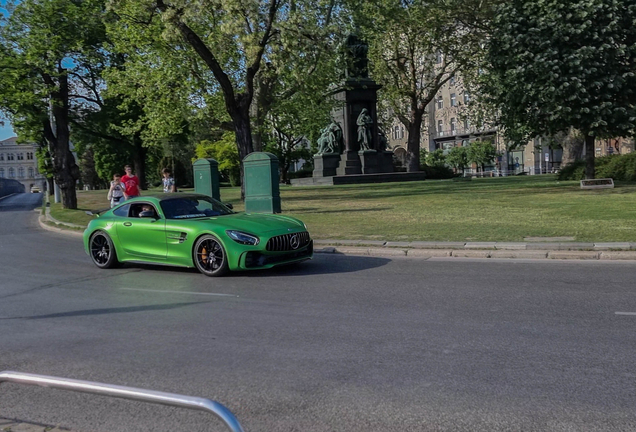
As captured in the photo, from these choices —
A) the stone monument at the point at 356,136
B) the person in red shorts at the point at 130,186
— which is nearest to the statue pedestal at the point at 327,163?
the stone monument at the point at 356,136

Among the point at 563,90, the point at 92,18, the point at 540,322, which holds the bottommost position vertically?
the point at 540,322

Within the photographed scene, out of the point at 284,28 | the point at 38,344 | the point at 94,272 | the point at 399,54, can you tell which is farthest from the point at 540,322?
the point at 399,54

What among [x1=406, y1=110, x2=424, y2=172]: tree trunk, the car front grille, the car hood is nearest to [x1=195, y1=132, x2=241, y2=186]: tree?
[x1=406, y1=110, x2=424, y2=172]: tree trunk

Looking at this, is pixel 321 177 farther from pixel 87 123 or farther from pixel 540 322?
pixel 540 322

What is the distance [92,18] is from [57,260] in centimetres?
1818

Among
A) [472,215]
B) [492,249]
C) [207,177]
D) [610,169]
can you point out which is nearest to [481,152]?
[610,169]

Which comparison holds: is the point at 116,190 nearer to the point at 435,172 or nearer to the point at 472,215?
the point at 472,215

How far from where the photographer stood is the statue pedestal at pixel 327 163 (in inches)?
1555

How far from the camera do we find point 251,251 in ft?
32.5

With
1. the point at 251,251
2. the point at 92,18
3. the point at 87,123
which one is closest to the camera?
the point at 251,251

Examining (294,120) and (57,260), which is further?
(294,120)

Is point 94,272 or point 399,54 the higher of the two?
point 399,54

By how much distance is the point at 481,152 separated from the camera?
73.8 m

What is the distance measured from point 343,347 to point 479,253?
21.1ft
